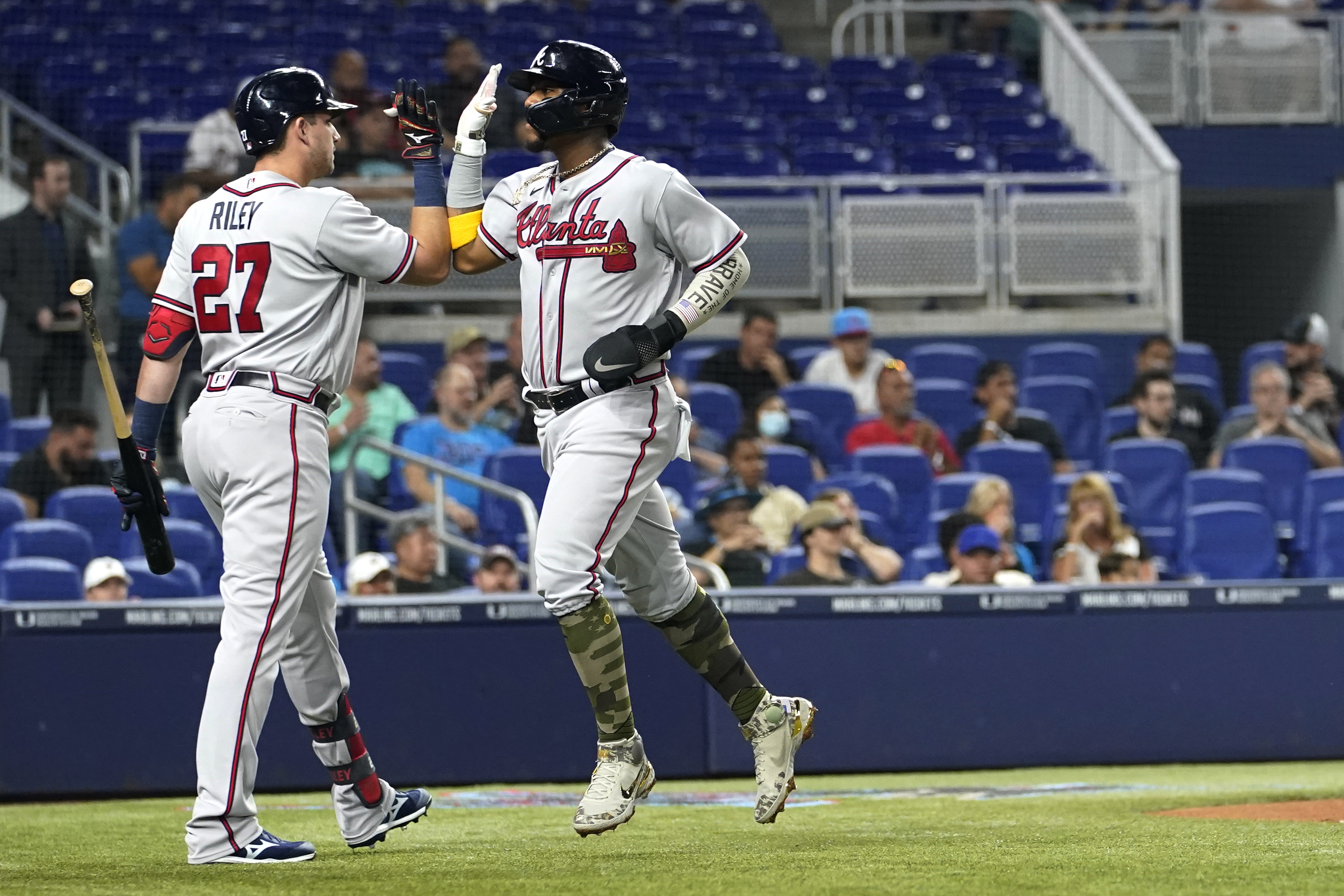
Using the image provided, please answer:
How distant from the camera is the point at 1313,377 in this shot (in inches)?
403

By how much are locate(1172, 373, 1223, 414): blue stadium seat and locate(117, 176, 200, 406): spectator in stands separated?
5823mm

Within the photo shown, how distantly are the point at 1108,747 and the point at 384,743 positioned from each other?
2.99 meters

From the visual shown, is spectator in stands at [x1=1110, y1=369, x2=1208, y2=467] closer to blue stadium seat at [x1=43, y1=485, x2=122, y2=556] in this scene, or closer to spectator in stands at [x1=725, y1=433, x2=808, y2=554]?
spectator in stands at [x1=725, y1=433, x2=808, y2=554]

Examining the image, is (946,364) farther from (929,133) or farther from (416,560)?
(416,560)

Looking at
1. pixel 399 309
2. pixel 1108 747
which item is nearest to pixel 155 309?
pixel 1108 747

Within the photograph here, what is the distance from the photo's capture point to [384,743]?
6.88 m

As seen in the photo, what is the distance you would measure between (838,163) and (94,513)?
6.32 metres

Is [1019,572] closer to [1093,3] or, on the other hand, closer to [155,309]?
[155,309]

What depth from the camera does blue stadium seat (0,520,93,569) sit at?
7.98 meters

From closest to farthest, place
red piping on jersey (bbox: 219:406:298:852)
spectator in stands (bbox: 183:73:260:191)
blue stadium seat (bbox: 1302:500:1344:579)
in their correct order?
red piping on jersey (bbox: 219:406:298:852) → blue stadium seat (bbox: 1302:500:1344:579) → spectator in stands (bbox: 183:73:260:191)

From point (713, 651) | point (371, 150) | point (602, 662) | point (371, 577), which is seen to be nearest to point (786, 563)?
Result: point (371, 577)

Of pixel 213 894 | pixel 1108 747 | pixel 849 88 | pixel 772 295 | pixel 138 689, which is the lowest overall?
pixel 1108 747

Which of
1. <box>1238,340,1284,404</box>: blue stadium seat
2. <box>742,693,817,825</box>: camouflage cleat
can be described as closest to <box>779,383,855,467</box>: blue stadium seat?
<box>1238,340,1284,404</box>: blue stadium seat

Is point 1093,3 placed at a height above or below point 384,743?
above
